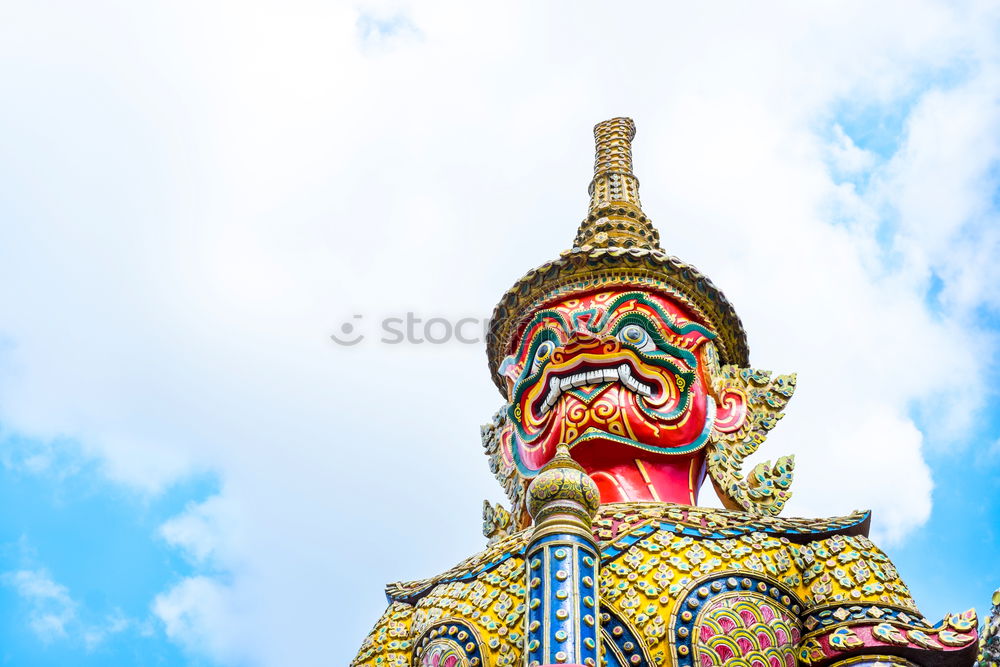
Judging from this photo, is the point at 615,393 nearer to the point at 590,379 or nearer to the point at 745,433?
the point at 590,379

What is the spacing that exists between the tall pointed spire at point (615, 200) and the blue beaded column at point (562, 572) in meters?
3.27

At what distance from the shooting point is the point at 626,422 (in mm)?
6852

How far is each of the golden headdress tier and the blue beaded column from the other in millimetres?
2800

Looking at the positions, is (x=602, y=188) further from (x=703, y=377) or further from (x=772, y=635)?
(x=772, y=635)

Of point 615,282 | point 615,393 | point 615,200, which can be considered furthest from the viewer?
point 615,200

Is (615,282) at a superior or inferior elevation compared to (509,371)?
superior

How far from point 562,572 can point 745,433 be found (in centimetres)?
295

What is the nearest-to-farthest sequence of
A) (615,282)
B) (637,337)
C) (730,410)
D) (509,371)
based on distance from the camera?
(637,337)
(730,410)
(615,282)
(509,371)

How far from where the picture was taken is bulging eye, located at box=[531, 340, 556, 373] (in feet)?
24.0

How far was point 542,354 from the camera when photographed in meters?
7.36

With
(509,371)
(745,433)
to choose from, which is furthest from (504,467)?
(745,433)

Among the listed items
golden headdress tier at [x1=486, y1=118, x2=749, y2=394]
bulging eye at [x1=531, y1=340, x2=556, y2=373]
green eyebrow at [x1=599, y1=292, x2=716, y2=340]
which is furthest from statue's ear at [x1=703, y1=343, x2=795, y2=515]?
bulging eye at [x1=531, y1=340, x2=556, y2=373]

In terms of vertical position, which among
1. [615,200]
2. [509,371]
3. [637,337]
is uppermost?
[615,200]

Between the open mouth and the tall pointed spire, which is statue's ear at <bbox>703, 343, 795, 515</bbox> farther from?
the tall pointed spire
